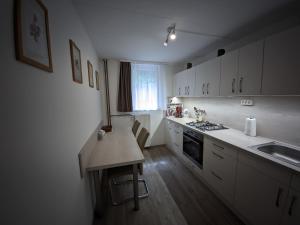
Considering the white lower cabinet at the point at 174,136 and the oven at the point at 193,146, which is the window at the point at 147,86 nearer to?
the white lower cabinet at the point at 174,136

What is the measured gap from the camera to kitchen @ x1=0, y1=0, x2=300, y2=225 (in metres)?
0.58

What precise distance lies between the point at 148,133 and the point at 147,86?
192cm

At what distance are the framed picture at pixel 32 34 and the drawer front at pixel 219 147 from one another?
1.95 m

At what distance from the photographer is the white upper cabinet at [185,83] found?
9.59 ft

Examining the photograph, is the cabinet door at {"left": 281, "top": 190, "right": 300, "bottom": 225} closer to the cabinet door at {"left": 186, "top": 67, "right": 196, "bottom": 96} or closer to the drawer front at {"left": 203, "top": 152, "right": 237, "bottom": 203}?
the drawer front at {"left": 203, "top": 152, "right": 237, "bottom": 203}

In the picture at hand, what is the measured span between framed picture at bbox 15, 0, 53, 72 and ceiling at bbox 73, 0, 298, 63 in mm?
800

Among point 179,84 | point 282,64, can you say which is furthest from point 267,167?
point 179,84

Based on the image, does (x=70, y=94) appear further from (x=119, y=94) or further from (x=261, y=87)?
(x=119, y=94)

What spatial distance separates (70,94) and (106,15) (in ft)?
3.41

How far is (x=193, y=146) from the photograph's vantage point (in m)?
2.41

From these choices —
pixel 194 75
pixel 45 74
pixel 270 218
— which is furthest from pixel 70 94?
pixel 194 75

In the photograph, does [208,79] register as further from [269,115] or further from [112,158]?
[112,158]

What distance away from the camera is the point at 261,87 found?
1550mm

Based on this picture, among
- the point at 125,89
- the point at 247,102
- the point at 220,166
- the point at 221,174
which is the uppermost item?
the point at 125,89
